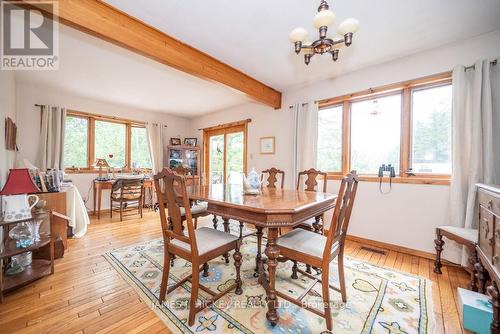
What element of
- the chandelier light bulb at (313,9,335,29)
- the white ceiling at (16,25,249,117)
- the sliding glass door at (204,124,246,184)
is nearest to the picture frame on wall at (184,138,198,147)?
the sliding glass door at (204,124,246,184)

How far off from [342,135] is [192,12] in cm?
254

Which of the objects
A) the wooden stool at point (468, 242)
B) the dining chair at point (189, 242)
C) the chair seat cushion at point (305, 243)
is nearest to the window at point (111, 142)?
the dining chair at point (189, 242)

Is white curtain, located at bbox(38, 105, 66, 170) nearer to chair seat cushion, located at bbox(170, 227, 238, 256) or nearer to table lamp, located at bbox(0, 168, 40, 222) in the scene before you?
table lamp, located at bbox(0, 168, 40, 222)

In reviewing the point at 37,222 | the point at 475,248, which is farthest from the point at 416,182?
the point at 37,222

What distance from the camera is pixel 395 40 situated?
2.23 meters

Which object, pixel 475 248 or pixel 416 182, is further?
pixel 416 182

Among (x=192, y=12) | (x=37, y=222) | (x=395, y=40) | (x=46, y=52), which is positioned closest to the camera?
(x=192, y=12)

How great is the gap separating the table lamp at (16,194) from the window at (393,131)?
353 centimetres

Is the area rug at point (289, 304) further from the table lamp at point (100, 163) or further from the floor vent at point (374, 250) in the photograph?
the table lamp at point (100, 163)

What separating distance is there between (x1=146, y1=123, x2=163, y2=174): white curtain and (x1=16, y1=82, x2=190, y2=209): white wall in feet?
0.96

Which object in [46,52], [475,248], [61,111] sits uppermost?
[46,52]

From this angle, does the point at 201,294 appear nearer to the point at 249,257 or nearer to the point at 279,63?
the point at 249,257

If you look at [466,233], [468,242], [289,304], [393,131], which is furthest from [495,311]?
[393,131]

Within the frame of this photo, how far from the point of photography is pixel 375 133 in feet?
9.52
